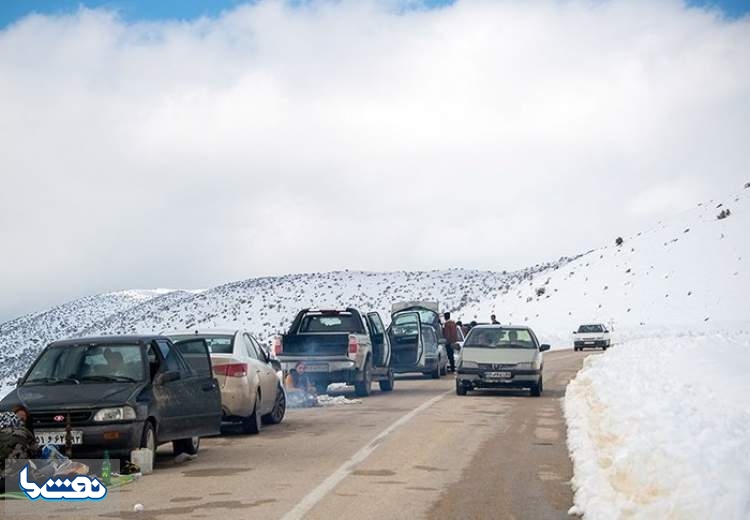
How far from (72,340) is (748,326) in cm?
5724

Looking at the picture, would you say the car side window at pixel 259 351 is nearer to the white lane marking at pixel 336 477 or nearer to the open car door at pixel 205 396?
the white lane marking at pixel 336 477

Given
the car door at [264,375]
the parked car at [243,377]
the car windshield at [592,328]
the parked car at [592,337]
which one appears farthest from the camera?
the car windshield at [592,328]

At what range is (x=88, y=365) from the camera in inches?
482

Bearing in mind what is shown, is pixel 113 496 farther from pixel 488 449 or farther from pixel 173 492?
pixel 488 449

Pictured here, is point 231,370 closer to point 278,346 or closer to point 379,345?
point 278,346

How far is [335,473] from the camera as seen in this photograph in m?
11.4

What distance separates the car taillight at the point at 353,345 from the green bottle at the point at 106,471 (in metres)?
12.1

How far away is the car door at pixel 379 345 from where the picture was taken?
25328mm

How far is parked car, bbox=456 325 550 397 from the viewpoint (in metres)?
22.9

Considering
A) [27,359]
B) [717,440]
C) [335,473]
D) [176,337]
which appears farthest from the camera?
[27,359]

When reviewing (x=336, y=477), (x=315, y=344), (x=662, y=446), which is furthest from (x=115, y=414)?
(x=315, y=344)

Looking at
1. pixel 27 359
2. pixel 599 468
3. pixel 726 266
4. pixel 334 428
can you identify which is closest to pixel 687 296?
pixel 726 266

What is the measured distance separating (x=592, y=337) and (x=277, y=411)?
122 feet

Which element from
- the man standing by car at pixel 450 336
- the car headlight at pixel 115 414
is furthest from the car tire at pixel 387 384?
the car headlight at pixel 115 414
